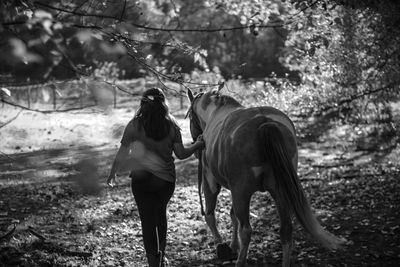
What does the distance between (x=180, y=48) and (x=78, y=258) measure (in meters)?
2.76

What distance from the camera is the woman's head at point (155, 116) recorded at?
206 inches

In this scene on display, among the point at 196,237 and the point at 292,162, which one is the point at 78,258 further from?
the point at 292,162

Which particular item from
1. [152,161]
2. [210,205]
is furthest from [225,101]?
[152,161]

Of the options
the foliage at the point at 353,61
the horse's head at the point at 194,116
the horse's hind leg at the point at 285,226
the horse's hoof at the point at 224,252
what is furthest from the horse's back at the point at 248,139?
the foliage at the point at 353,61

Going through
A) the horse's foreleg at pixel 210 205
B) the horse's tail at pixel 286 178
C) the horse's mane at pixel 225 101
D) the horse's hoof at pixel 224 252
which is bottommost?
the horse's hoof at pixel 224 252

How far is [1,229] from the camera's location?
683 cm

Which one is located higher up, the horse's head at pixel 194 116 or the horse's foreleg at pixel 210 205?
the horse's head at pixel 194 116

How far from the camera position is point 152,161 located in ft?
17.6

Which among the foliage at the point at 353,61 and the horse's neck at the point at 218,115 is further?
the foliage at the point at 353,61

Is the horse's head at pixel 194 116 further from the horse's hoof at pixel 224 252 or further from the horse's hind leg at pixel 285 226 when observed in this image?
the horse's hind leg at pixel 285 226

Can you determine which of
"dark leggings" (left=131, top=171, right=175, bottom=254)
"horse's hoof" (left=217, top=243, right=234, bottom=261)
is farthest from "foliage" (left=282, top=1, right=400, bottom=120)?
"dark leggings" (left=131, top=171, right=175, bottom=254)

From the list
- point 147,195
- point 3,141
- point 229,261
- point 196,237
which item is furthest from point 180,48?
point 3,141

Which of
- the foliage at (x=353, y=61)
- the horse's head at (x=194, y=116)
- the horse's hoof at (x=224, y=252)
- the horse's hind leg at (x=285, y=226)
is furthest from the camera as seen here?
the foliage at (x=353, y=61)

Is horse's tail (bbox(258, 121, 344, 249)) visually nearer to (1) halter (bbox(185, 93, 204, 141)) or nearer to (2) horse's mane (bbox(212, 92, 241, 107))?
(2) horse's mane (bbox(212, 92, 241, 107))
